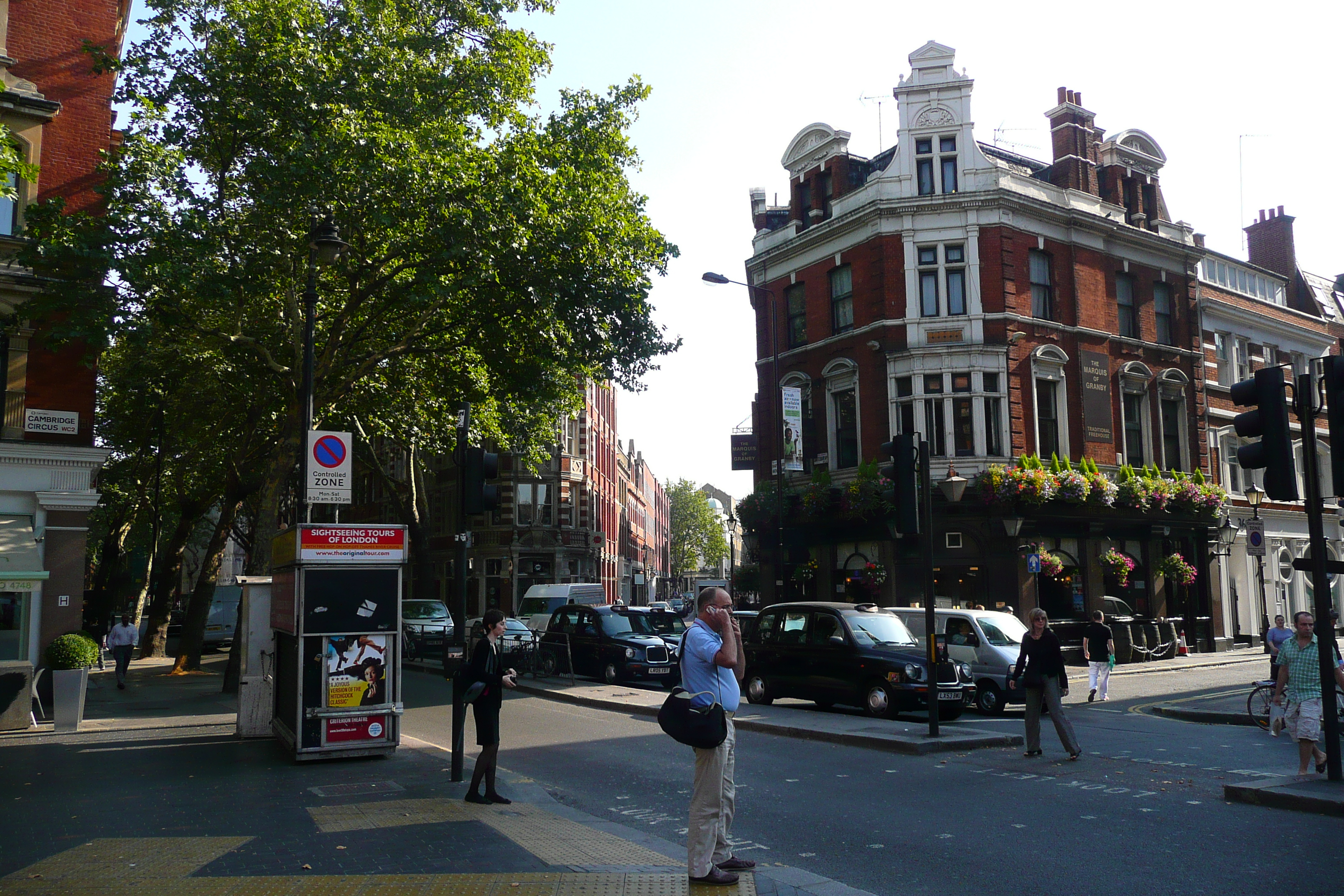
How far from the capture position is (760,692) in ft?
57.8

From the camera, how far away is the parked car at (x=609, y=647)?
22141 mm

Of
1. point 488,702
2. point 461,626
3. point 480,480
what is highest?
point 480,480

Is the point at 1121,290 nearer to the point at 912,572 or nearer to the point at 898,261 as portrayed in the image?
the point at 898,261

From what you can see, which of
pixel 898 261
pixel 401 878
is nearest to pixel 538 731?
pixel 401 878

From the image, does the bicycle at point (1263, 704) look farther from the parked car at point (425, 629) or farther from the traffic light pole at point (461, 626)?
the parked car at point (425, 629)

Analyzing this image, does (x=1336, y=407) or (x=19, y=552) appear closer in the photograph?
(x=1336, y=407)

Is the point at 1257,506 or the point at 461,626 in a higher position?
the point at 1257,506

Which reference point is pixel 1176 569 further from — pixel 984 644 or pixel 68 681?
pixel 68 681

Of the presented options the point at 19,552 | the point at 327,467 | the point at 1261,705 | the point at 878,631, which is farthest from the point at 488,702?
the point at 19,552

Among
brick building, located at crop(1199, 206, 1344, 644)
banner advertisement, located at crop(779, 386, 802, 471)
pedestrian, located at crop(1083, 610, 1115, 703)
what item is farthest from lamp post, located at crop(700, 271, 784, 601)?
brick building, located at crop(1199, 206, 1344, 644)

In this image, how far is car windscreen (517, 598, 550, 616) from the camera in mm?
35188

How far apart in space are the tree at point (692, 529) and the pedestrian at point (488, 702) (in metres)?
111

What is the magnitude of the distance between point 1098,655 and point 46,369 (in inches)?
787

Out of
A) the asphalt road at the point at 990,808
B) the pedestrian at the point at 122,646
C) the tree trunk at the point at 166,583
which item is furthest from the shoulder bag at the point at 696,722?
the tree trunk at the point at 166,583
